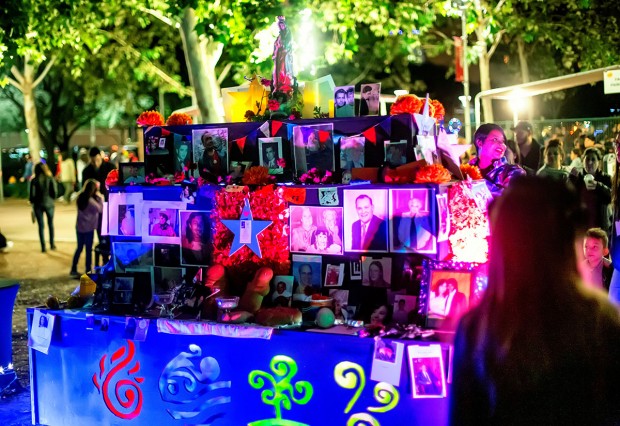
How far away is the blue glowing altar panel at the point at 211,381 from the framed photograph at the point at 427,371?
4 centimetres

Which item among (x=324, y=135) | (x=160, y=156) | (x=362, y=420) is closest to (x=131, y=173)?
(x=160, y=156)

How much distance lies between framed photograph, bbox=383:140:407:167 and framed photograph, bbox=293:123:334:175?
358 millimetres

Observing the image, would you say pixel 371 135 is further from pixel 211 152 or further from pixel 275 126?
pixel 211 152

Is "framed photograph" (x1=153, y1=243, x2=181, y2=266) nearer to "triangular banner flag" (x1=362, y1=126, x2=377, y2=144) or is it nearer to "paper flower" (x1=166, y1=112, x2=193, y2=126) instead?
"paper flower" (x1=166, y1=112, x2=193, y2=126)

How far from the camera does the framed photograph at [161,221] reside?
5.52 meters

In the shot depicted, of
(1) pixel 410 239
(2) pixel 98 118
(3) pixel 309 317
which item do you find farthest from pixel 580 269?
(2) pixel 98 118

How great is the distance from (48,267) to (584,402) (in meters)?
13.1

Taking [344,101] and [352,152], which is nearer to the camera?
[352,152]

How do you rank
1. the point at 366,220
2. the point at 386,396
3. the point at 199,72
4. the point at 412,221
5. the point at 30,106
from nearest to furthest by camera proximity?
the point at 386,396 → the point at 412,221 → the point at 366,220 → the point at 199,72 → the point at 30,106

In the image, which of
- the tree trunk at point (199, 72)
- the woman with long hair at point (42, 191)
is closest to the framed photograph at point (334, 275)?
the tree trunk at point (199, 72)

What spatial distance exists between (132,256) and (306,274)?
1327 millimetres

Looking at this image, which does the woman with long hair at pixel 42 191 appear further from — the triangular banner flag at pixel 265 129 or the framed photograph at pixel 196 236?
the triangular banner flag at pixel 265 129

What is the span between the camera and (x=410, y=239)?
4.76 meters

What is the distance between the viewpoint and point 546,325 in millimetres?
2020
